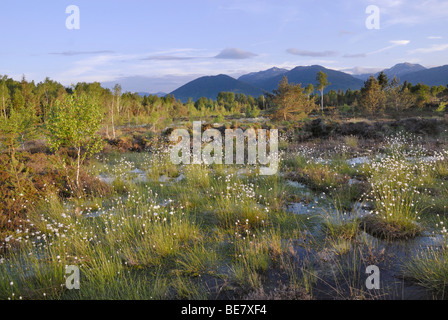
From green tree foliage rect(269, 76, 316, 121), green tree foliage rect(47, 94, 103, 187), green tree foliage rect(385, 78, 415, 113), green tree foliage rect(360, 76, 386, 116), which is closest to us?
green tree foliage rect(47, 94, 103, 187)

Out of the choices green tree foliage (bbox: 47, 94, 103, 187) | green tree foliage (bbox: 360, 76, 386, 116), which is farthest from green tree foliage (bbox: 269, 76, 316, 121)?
green tree foliage (bbox: 47, 94, 103, 187)

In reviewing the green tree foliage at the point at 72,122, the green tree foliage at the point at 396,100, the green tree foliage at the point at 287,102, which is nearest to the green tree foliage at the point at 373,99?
the green tree foliage at the point at 396,100

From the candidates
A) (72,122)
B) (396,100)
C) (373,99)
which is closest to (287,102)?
(373,99)

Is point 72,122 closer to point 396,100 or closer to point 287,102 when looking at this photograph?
point 287,102

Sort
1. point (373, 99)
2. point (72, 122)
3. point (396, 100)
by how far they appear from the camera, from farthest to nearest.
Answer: point (396, 100) < point (373, 99) < point (72, 122)

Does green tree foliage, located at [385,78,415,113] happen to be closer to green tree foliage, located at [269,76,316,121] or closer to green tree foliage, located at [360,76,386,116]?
green tree foliage, located at [360,76,386,116]

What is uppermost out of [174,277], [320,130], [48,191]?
[320,130]

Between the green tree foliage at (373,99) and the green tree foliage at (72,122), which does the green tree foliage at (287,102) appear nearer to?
the green tree foliage at (373,99)

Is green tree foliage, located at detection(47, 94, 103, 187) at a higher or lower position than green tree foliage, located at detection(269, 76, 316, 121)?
lower

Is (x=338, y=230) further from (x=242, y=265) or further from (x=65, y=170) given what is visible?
(x=65, y=170)

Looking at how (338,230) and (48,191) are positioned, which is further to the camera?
(48,191)

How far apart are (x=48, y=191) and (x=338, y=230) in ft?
24.2
